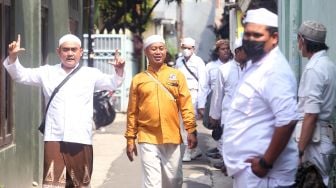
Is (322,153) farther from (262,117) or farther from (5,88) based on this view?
(5,88)

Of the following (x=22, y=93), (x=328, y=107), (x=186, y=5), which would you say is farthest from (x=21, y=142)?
(x=186, y=5)

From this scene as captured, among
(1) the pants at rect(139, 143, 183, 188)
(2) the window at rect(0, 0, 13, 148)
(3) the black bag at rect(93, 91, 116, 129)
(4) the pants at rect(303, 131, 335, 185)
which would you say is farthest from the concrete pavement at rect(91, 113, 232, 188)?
(4) the pants at rect(303, 131, 335, 185)

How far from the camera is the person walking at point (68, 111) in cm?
692

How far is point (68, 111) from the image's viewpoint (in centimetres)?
692

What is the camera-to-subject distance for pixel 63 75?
7023 millimetres

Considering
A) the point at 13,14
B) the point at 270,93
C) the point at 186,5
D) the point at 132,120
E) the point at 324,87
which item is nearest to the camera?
the point at 270,93

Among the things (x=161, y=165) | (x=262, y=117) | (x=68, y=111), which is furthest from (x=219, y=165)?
(x=262, y=117)

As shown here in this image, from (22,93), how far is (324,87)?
429 centimetres

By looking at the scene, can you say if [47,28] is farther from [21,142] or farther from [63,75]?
[63,75]

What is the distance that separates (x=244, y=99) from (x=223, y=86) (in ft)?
18.6

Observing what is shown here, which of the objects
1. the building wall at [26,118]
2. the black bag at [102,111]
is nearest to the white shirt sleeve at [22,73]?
the building wall at [26,118]

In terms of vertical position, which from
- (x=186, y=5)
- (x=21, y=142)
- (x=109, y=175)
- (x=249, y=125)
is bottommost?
(x=109, y=175)

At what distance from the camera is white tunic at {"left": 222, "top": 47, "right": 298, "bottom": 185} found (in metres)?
4.57

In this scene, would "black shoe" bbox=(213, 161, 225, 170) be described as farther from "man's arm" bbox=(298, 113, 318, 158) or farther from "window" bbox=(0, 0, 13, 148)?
"man's arm" bbox=(298, 113, 318, 158)
